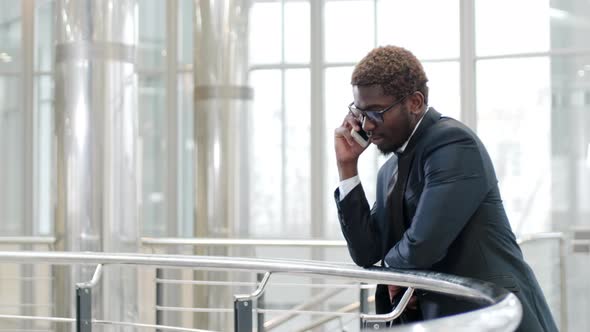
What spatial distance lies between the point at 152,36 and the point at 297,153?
249cm

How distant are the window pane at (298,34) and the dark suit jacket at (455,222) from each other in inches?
394

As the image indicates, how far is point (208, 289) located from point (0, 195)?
16.9 ft

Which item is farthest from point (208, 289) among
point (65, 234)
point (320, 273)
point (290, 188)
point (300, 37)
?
point (320, 273)

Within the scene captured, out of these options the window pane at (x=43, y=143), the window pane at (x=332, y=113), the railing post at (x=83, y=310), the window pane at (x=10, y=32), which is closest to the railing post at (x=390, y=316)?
the railing post at (x=83, y=310)

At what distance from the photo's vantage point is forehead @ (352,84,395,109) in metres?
2.53

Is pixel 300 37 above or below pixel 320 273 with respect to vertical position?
above

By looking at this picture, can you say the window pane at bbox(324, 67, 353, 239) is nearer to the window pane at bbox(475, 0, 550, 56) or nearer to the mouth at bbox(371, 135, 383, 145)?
the window pane at bbox(475, 0, 550, 56)

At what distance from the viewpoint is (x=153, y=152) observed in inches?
503

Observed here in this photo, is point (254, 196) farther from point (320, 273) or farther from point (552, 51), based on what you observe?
point (320, 273)

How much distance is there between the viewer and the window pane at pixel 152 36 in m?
12.8

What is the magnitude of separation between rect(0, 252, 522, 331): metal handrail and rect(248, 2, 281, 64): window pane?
889cm

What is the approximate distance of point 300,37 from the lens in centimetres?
1250

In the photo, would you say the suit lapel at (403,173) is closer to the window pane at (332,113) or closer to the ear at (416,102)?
the ear at (416,102)

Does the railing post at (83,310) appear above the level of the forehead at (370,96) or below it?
below
